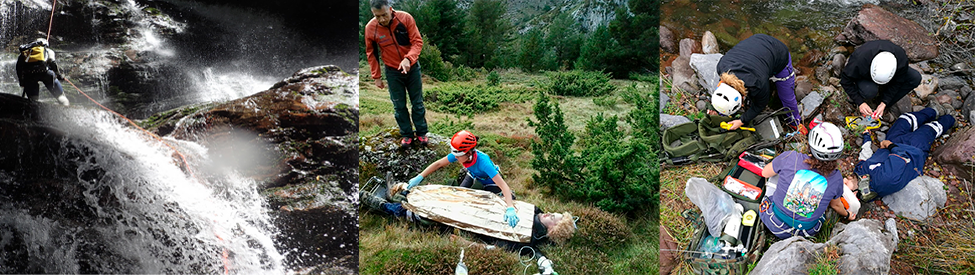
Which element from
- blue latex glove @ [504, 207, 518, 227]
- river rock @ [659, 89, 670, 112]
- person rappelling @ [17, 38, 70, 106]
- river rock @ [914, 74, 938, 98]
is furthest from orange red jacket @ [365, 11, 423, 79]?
river rock @ [914, 74, 938, 98]

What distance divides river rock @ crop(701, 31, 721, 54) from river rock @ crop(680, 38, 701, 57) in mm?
48

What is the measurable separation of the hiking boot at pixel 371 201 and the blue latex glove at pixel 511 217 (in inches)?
38.2

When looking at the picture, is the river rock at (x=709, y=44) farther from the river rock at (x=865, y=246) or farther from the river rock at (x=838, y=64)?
the river rock at (x=865, y=246)

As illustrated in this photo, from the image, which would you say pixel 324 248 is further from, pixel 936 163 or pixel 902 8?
pixel 902 8

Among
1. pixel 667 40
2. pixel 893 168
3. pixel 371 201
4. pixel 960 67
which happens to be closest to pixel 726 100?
pixel 667 40

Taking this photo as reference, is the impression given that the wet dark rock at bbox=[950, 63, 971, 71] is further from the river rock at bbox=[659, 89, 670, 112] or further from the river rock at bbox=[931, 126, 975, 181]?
the river rock at bbox=[659, 89, 670, 112]

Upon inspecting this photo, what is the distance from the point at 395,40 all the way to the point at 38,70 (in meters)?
2.95

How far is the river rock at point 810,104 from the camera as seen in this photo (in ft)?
13.8

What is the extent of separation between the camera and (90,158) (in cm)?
434

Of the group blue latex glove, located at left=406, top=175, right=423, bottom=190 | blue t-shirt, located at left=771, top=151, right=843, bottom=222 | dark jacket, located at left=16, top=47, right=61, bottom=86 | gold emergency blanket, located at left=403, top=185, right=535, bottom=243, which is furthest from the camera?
dark jacket, located at left=16, top=47, right=61, bottom=86

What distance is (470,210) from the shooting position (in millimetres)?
3936

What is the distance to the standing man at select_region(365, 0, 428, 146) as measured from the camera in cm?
395

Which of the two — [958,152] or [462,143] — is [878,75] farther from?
[462,143]

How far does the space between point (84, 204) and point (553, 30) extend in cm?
403
